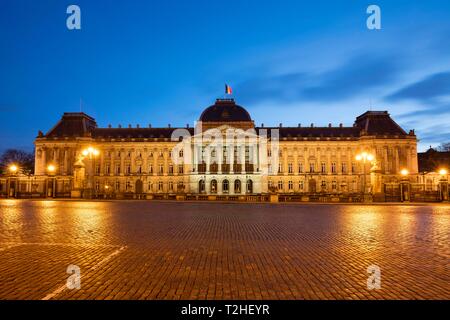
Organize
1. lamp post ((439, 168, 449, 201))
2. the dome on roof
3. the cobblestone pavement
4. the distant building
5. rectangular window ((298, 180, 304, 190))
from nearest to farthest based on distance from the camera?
1. the cobblestone pavement
2. lamp post ((439, 168, 449, 201))
3. the dome on roof
4. rectangular window ((298, 180, 304, 190))
5. the distant building

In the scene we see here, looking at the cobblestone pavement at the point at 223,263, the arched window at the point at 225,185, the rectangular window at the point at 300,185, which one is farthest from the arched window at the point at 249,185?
the cobblestone pavement at the point at 223,263

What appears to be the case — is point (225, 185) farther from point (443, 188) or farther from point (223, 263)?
point (223, 263)

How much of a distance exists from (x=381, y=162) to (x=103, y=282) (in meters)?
62.6

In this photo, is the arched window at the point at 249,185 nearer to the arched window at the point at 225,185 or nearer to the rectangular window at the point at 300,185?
the arched window at the point at 225,185

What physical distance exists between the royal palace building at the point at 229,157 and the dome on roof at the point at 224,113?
0.19 metres

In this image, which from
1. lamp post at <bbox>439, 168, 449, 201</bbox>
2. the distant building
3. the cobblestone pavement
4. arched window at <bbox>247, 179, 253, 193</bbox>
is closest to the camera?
the cobblestone pavement

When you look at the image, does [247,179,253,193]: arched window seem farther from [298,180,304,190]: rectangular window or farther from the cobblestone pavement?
the cobblestone pavement

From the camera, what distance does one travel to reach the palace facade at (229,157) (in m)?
58.3

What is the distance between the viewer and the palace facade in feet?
191

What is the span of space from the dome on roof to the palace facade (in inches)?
7.3

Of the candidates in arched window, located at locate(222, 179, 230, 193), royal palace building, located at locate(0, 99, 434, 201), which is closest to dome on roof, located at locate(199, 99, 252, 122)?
royal palace building, located at locate(0, 99, 434, 201)
